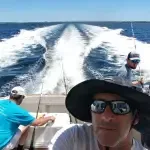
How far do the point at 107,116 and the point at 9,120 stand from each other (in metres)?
1.89

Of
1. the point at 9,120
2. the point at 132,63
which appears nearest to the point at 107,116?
the point at 9,120

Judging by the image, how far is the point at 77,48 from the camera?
11836 mm

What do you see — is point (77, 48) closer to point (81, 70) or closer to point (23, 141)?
point (81, 70)

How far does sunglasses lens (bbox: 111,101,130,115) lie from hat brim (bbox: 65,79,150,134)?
0.02 m

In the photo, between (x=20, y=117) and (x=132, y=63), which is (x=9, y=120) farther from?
(x=132, y=63)

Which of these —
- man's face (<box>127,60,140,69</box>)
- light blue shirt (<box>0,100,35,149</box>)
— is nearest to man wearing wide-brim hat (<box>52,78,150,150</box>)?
light blue shirt (<box>0,100,35,149</box>)

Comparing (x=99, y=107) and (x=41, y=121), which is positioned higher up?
(x=99, y=107)

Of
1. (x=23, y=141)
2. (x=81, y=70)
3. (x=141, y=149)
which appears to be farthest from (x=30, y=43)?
(x=141, y=149)

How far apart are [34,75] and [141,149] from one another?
6.94m

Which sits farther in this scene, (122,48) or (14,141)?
(122,48)

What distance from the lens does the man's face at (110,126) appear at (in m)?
1.02

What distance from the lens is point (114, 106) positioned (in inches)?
41.4

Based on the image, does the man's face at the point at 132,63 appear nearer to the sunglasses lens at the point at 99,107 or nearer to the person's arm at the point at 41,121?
the person's arm at the point at 41,121

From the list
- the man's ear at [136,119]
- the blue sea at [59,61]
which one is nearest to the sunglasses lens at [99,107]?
the man's ear at [136,119]
